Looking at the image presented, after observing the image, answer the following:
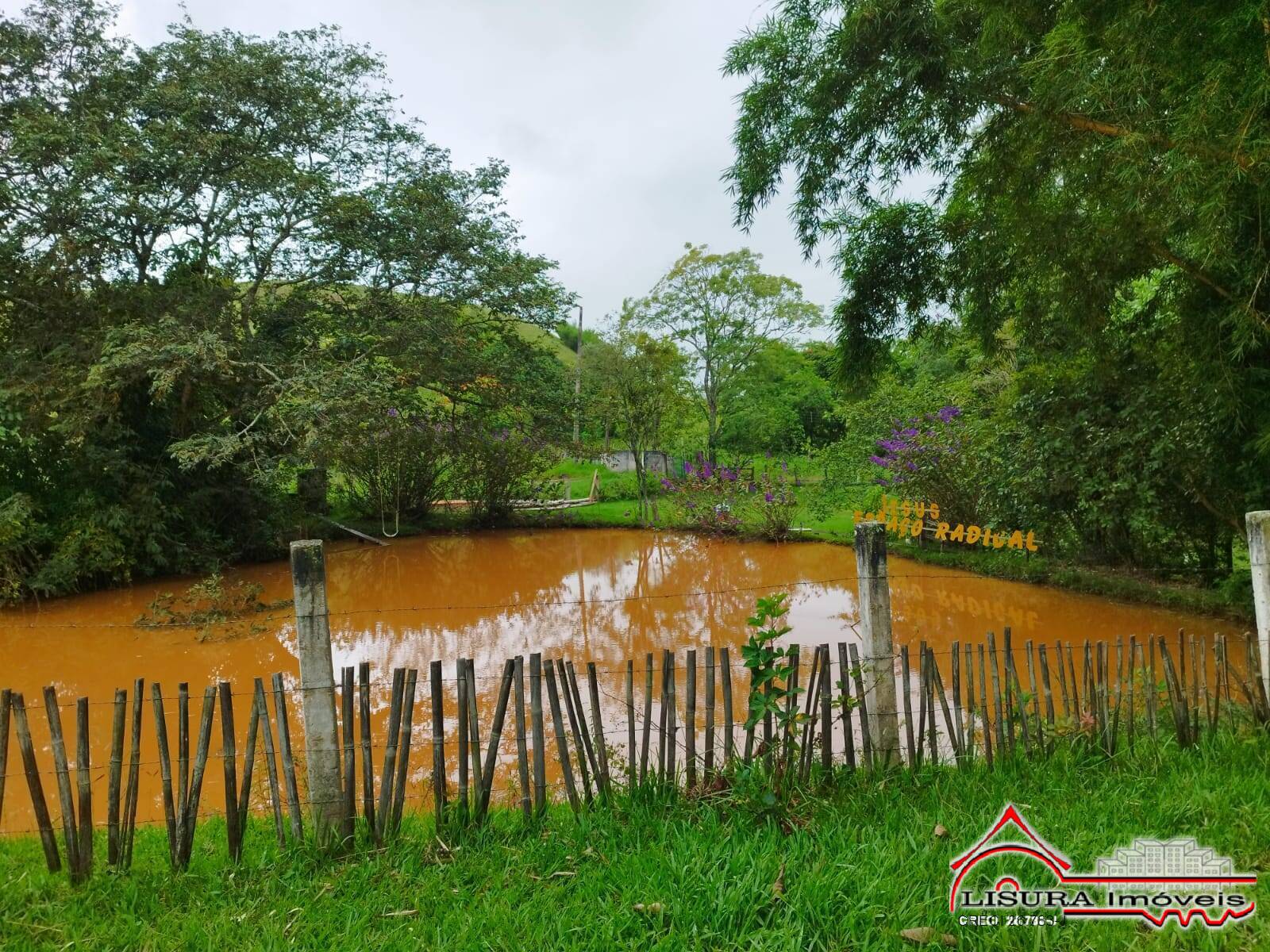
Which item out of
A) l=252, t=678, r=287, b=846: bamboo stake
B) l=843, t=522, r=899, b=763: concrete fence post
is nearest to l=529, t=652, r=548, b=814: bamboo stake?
l=252, t=678, r=287, b=846: bamboo stake

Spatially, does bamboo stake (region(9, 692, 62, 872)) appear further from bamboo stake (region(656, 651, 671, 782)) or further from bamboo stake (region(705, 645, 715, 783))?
bamboo stake (region(705, 645, 715, 783))

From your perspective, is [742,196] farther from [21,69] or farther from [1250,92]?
[21,69]

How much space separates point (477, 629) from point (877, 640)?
481cm

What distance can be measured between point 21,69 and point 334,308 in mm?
3859

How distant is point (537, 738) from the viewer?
2418mm

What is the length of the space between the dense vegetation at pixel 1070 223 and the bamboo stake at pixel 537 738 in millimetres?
2899

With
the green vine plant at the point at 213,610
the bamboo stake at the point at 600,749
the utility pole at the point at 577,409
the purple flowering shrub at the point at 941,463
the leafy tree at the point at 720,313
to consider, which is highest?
the leafy tree at the point at 720,313

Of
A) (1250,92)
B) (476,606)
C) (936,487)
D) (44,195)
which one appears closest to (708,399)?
(936,487)

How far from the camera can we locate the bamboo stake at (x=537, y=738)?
7.84 ft

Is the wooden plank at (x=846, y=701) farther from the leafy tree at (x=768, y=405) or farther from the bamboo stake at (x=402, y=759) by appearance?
the leafy tree at (x=768, y=405)

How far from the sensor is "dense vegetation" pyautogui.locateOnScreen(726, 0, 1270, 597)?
292 centimetres

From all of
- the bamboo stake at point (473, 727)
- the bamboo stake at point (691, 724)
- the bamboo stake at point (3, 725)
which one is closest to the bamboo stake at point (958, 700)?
the bamboo stake at point (691, 724)

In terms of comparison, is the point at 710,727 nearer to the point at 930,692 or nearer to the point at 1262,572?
the point at 930,692

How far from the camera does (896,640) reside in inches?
228
